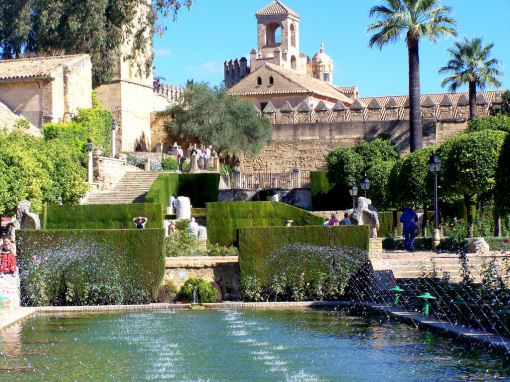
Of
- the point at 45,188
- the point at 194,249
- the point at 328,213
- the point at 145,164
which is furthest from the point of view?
the point at 145,164

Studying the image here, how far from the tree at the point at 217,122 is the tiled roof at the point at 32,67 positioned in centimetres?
915

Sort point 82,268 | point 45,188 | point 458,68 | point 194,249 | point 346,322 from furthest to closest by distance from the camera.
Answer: point 458,68 → point 45,188 → point 194,249 → point 82,268 → point 346,322

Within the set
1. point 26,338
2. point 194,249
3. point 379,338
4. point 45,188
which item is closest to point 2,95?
point 45,188

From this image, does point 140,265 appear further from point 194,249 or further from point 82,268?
point 194,249

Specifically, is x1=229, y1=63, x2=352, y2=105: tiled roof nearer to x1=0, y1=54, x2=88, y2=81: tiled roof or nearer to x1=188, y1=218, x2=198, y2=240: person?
x1=0, y1=54, x2=88, y2=81: tiled roof

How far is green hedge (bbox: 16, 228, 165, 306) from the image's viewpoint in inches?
682

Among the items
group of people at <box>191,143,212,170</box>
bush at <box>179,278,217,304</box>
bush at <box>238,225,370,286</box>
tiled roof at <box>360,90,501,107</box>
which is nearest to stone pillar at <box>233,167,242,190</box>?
group of people at <box>191,143,212,170</box>

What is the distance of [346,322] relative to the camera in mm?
14547

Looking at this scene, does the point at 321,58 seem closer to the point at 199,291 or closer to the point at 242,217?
the point at 242,217

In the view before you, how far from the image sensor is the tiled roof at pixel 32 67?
3547 centimetres

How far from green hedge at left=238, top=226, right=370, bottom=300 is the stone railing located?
2333 centimetres

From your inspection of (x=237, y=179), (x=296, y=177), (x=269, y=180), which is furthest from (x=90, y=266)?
(x=269, y=180)

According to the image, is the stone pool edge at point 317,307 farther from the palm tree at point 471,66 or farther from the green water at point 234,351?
the palm tree at point 471,66

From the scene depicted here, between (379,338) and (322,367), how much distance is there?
2.25m
